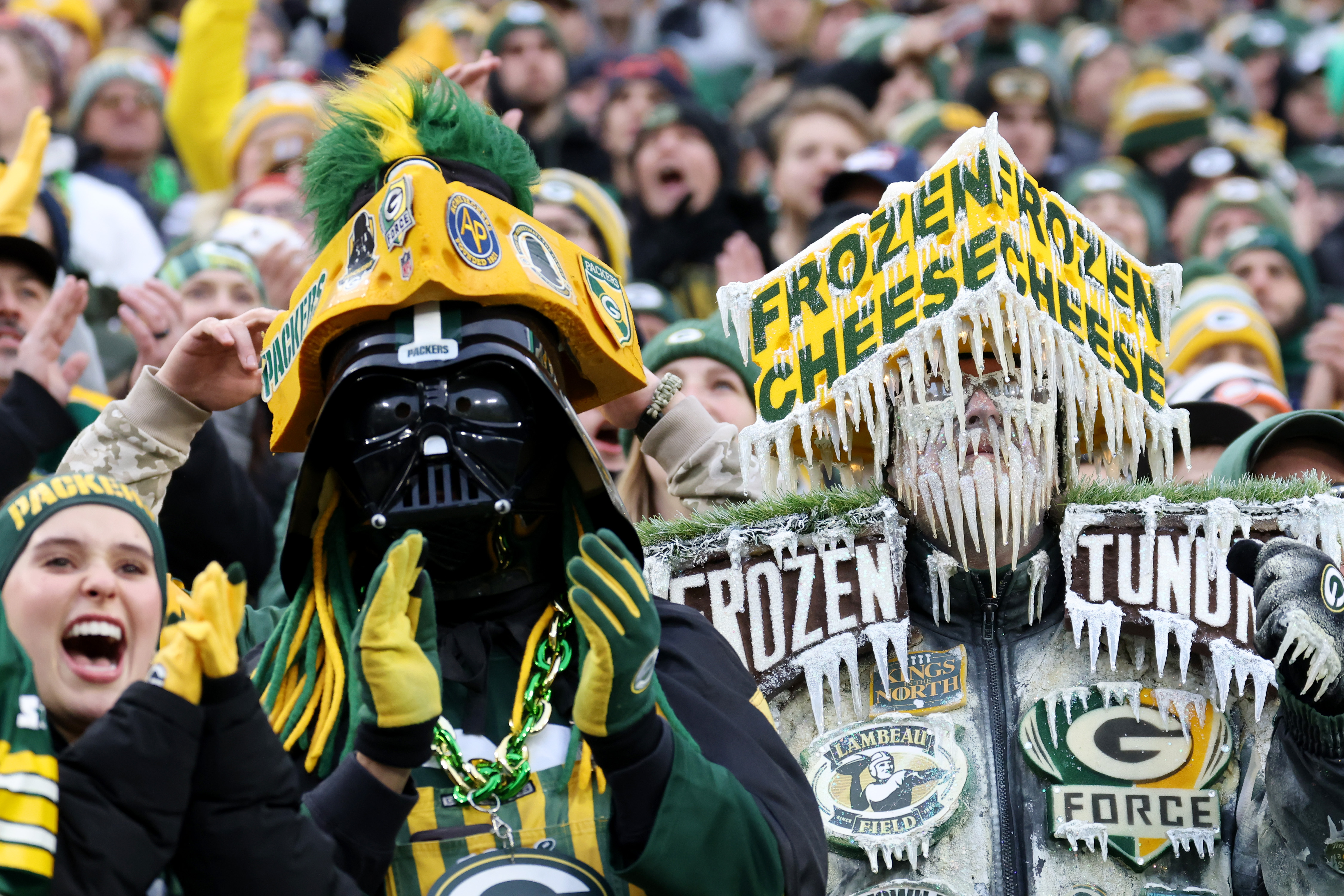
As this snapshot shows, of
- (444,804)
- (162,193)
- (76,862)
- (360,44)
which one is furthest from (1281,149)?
(76,862)

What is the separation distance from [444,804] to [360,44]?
25.4 ft

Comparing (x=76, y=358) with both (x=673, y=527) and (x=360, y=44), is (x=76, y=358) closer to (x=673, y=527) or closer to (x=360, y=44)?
(x=673, y=527)

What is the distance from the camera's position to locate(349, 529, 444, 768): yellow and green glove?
2887 millimetres

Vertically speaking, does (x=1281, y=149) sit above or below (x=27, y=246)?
above

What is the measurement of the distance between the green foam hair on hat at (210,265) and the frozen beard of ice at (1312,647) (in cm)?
340

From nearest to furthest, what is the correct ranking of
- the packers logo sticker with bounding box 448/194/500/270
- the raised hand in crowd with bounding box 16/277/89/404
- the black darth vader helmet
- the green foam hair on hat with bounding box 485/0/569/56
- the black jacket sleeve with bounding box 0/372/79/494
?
the black darth vader helmet
the packers logo sticker with bounding box 448/194/500/270
the black jacket sleeve with bounding box 0/372/79/494
the raised hand in crowd with bounding box 16/277/89/404
the green foam hair on hat with bounding box 485/0/569/56

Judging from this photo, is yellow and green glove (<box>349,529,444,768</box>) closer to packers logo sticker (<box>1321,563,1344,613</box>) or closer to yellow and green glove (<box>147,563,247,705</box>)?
yellow and green glove (<box>147,563,247,705</box>)

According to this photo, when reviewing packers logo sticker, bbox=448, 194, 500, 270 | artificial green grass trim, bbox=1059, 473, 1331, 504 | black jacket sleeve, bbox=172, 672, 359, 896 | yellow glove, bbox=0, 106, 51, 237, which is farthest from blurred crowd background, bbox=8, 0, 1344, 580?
black jacket sleeve, bbox=172, 672, 359, 896

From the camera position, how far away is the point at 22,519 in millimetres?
2996

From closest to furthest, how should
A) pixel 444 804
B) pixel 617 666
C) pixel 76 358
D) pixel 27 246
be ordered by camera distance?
pixel 617 666, pixel 444 804, pixel 76 358, pixel 27 246

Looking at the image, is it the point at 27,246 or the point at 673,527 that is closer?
the point at 673,527

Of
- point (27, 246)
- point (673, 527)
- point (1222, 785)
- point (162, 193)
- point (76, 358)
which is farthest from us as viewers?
point (162, 193)

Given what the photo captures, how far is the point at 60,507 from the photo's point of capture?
300 centimetres

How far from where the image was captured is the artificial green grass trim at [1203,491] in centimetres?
429
